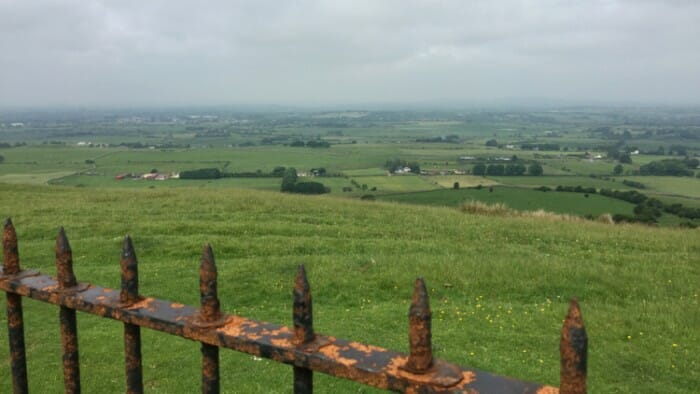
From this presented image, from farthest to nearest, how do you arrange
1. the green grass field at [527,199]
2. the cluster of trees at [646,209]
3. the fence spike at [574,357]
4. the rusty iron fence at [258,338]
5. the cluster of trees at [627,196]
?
1. the cluster of trees at [627,196]
2. the green grass field at [527,199]
3. the cluster of trees at [646,209]
4. the rusty iron fence at [258,338]
5. the fence spike at [574,357]

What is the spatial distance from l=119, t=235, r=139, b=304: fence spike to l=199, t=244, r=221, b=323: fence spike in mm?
478

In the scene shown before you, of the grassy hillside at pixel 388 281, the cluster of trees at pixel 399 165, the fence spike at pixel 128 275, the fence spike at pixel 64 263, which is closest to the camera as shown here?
the fence spike at pixel 128 275

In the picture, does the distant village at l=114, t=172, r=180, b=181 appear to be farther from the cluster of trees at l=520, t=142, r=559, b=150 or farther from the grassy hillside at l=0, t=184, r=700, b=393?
the cluster of trees at l=520, t=142, r=559, b=150

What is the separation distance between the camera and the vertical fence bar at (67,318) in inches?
123

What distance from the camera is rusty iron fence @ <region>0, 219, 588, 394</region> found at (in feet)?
6.67

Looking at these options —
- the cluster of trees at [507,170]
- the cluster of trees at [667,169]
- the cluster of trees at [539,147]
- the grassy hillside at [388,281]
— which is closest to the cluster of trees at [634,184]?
the cluster of trees at [507,170]

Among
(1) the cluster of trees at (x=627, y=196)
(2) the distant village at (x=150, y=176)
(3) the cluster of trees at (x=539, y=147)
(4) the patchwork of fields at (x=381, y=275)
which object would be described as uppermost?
(4) the patchwork of fields at (x=381, y=275)

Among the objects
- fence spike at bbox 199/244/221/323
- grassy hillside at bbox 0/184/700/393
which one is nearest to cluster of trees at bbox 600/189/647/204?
grassy hillside at bbox 0/184/700/393

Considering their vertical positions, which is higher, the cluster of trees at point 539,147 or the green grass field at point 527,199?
the cluster of trees at point 539,147

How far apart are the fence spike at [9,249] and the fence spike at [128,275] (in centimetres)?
90

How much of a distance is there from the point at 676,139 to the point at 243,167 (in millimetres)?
77570

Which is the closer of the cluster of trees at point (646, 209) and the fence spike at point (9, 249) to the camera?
the fence spike at point (9, 249)

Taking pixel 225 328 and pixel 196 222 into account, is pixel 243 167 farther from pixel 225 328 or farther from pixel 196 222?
pixel 225 328

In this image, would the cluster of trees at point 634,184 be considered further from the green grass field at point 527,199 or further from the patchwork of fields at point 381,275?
the patchwork of fields at point 381,275
